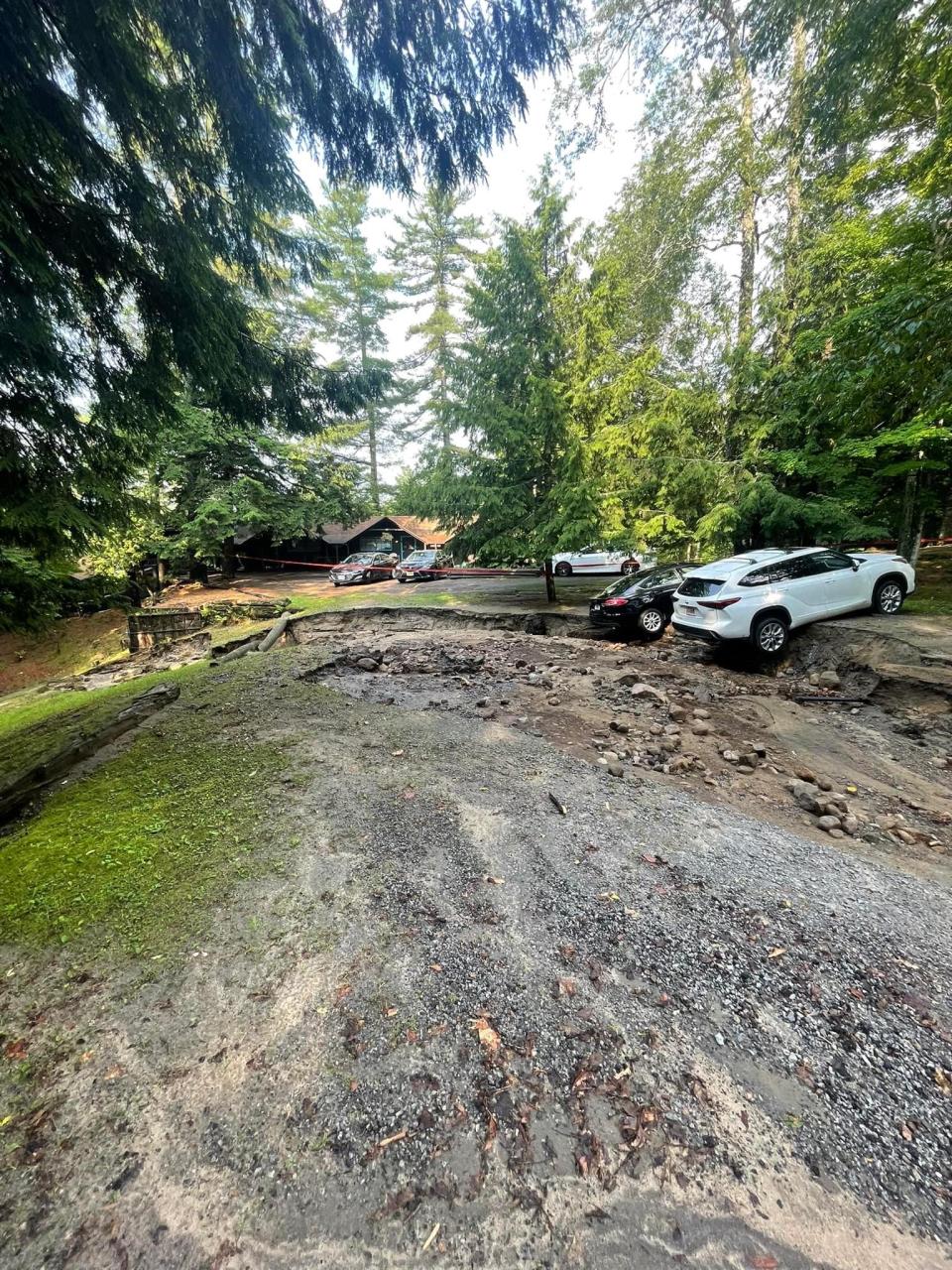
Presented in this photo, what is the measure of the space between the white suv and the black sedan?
4.65ft

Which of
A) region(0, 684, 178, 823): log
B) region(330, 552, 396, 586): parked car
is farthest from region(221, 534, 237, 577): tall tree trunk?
region(0, 684, 178, 823): log

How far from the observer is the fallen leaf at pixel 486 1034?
1978 mm

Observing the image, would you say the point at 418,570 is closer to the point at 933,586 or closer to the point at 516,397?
the point at 516,397

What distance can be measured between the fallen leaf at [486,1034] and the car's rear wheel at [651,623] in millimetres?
8887

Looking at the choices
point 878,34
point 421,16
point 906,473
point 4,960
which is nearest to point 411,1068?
point 4,960

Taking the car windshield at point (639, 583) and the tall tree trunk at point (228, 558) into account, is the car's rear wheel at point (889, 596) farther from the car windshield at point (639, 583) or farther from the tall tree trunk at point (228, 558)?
the tall tree trunk at point (228, 558)

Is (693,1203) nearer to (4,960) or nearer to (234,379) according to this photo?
(4,960)

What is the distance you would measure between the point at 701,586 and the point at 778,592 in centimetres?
118

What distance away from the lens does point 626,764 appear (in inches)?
182

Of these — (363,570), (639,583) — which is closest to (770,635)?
(639,583)

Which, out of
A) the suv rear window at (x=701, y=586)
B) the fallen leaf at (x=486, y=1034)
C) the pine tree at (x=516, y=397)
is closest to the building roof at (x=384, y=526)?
the pine tree at (x=516, y=397)

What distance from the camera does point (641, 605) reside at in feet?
32.7

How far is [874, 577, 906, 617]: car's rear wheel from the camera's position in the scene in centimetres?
846

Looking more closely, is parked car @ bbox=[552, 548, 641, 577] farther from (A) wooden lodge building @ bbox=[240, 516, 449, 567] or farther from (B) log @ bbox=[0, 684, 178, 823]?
(B) log @ bbox=[0, 684, 178, 823]
